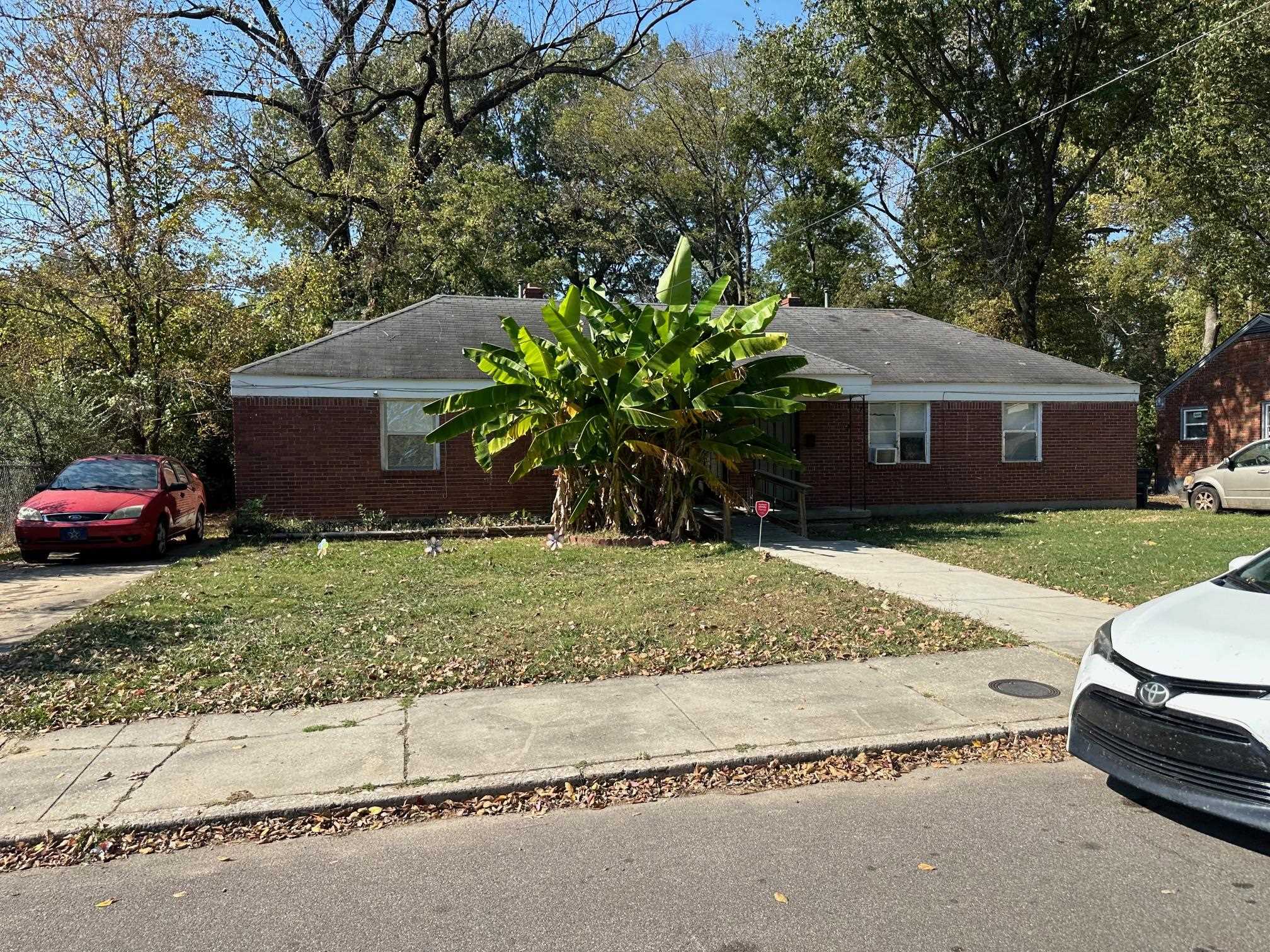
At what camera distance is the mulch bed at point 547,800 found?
4199 mm

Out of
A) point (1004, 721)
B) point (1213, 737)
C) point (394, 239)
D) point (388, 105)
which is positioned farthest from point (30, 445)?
point (388, 105)

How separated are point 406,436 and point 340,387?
1.44 meters

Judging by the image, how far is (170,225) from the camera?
17172 mm

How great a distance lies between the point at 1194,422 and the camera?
1040 inches

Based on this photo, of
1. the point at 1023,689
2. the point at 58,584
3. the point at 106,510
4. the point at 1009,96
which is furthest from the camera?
the point at 1009,96

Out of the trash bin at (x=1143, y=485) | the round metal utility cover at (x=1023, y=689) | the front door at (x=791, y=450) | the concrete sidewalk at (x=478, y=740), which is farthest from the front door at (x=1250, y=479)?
the round metal utility cover at (x=1023, y=689)

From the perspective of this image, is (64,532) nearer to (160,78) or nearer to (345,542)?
(345,542)

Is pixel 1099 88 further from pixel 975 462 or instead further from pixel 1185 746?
pixel 1185 746

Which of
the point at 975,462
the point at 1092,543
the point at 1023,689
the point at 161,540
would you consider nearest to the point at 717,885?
the point at 1023,689

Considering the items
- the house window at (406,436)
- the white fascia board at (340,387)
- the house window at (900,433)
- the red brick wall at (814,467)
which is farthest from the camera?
the house window at (900,433)

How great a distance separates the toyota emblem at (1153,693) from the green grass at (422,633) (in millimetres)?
3231

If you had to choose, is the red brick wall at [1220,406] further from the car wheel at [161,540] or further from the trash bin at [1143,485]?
the car wheel at [161,540]

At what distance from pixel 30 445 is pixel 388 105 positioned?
21151 mm

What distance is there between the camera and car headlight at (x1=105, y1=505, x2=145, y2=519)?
12.5m
